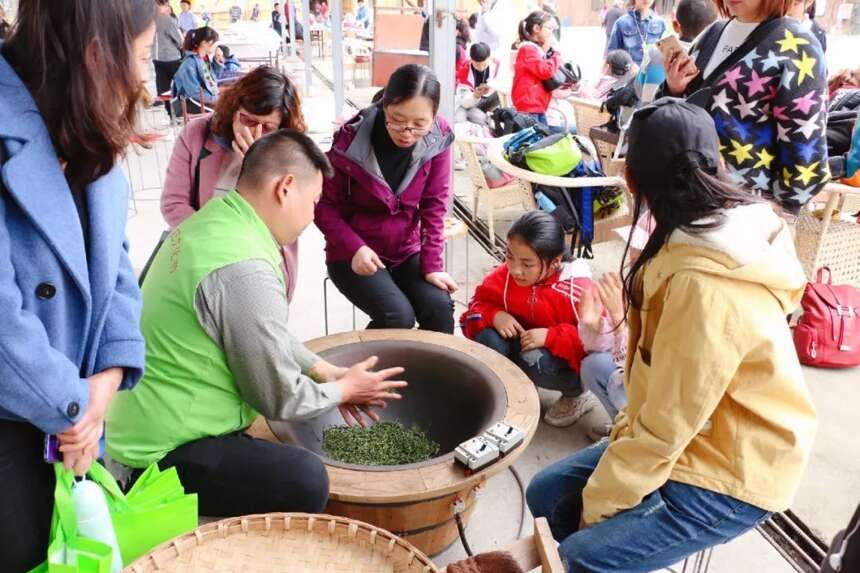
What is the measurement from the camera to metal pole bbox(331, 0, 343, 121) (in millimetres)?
6469

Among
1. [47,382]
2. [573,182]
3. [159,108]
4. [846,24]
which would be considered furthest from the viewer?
[846,24]

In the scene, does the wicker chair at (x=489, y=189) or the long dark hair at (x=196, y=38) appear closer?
the wicker chair at (x=489, y=189)

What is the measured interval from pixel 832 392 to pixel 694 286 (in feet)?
7.48

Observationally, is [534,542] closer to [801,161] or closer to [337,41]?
[801,161]

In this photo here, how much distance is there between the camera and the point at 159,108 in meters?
9.14

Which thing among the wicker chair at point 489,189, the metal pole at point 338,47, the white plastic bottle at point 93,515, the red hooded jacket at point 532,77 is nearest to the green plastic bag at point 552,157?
the wicker chair at point 489,189

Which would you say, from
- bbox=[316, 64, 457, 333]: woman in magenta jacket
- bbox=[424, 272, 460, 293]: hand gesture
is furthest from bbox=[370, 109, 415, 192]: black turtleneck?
bbox=[424, 272, 460, 293]: hand gesture

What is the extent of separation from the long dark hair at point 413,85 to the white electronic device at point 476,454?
4.30ft

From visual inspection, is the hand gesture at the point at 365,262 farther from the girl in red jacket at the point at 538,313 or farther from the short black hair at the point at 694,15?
the short black hair at the point at 694,15

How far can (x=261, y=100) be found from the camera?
2.47 metres

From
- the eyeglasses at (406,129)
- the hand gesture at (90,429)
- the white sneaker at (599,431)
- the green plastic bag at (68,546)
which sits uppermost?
the eyeglasses at (406,129)

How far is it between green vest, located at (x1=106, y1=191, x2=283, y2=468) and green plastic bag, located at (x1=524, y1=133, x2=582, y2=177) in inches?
91.3

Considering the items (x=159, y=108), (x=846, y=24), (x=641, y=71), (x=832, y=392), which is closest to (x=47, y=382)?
(x=641, y=71)

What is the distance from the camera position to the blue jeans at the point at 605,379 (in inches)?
95.3
